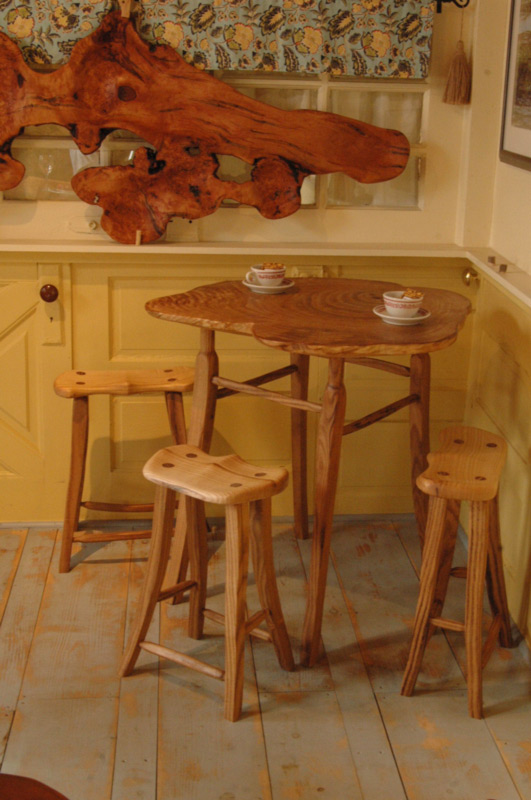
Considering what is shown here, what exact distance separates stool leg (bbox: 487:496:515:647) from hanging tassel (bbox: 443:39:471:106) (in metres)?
1.50

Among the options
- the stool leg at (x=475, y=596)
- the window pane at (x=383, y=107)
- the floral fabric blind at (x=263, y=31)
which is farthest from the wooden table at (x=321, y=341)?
the floral fabric blind at (x=263, y=31)

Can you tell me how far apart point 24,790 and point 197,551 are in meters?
1.38

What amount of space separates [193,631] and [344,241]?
5.15 ft

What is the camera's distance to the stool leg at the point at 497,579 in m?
2.74

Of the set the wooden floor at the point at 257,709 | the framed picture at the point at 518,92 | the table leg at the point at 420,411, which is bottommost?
the wooden floor at the point at 257,709

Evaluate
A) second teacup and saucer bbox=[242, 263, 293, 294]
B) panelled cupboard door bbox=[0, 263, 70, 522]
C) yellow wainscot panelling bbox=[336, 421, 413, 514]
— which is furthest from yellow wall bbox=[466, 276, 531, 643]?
panelled cupboard door bbox=[0, 263, 70, 522]

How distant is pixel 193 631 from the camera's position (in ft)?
9.73

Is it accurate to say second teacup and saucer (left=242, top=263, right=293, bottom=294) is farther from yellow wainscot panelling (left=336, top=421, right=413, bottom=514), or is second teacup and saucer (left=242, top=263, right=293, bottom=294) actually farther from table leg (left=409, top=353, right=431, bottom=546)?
yellow wainscot panelling (left=336, top=421, right=413, bottom=514)

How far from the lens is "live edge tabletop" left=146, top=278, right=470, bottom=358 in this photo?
2428mm

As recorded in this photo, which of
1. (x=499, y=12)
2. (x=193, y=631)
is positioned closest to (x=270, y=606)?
(x=193, y=631)

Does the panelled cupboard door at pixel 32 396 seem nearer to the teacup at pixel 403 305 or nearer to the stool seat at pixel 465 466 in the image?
the teacup at pixel 403 305

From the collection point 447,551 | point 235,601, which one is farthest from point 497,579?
point 235,601

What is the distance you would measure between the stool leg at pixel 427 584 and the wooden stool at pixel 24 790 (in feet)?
4.51

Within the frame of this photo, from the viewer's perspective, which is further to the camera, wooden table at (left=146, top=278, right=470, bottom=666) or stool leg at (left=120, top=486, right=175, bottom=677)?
stool leg at (left=120, top=486, right=175, bottom=677)
